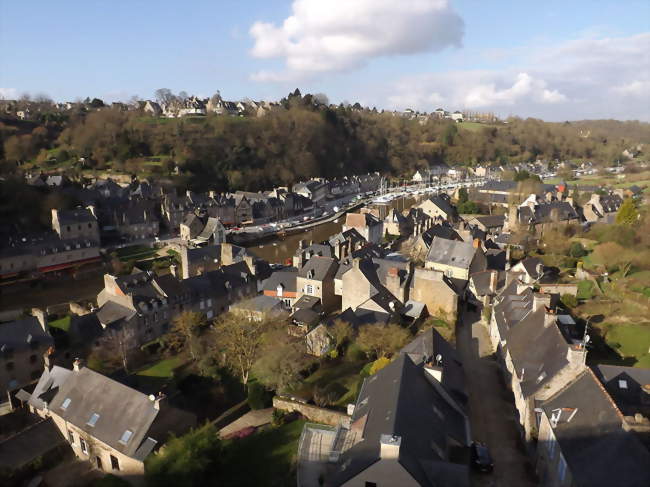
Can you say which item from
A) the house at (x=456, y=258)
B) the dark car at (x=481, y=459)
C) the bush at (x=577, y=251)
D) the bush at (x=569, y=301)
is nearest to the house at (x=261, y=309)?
the house at (x=456, y=258)

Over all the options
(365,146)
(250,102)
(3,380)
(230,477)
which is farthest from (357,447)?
(250,102)

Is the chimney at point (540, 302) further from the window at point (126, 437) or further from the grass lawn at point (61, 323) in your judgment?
the grass lawn at point (61, 323)

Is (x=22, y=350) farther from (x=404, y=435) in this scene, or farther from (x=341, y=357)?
(x=404, y=435)

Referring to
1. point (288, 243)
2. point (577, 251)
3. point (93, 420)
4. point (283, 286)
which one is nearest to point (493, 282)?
point (577, 251)

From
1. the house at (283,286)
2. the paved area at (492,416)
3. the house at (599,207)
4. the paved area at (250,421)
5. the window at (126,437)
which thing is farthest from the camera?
the house at (599,207)

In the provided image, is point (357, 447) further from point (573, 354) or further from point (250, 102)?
point (250, 102)

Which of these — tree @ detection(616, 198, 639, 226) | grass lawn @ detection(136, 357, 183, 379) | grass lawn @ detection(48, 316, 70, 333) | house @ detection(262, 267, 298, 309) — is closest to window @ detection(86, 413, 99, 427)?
grass lawn @ detection(136, 357, 183, 379)

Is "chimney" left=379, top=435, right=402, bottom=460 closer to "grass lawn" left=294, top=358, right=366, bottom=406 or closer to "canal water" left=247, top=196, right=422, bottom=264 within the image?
"grass lawn" left=294, top=358, right=366, bottom=406
